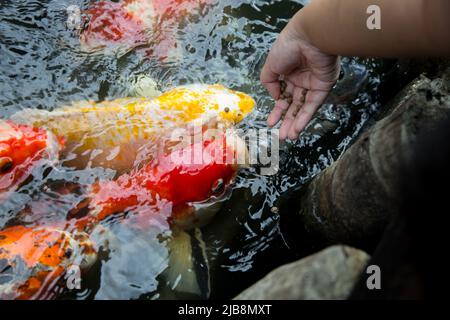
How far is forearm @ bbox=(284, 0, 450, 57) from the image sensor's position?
6.22 feet

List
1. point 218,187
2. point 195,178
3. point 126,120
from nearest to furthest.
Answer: point 195,178, point 218,187, point 126,120

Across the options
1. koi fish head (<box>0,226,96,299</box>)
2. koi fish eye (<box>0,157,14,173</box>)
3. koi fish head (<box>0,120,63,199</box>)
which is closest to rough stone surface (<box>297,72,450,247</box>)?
koi fish head (<box>0,226,96,299</box>)

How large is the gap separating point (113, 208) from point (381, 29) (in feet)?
5.45

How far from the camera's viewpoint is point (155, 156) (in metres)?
2.65

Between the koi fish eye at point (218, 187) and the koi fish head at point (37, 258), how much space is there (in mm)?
722

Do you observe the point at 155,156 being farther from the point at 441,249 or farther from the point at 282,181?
the point at 441,249

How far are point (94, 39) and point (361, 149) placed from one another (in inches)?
90.2

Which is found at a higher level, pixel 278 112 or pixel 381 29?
pixel 381 29

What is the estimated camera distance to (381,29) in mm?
2057

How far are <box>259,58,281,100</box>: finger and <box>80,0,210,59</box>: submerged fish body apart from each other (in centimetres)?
107

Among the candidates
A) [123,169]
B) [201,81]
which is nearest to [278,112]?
[201,81]

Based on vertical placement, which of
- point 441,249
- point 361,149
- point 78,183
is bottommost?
point 78,183

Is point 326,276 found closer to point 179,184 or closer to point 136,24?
point 179,184
